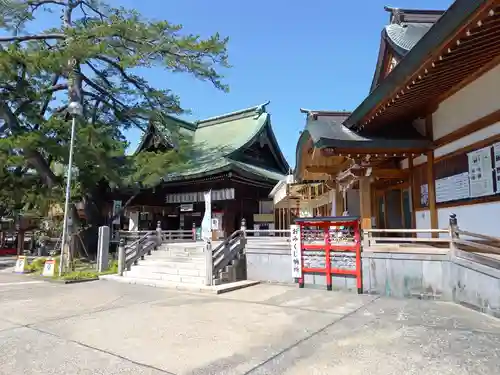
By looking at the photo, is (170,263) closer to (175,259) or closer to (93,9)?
(175,259)

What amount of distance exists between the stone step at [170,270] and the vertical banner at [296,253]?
9.40 ft

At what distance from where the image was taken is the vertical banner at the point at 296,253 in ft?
32.4

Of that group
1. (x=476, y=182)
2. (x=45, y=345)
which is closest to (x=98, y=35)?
(x=45, y=345)

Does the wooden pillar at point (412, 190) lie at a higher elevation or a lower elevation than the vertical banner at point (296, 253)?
higher

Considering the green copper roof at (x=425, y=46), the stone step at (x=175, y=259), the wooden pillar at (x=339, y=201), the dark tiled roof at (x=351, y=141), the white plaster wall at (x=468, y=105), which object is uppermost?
the green copper roof at (x=425, y=46)

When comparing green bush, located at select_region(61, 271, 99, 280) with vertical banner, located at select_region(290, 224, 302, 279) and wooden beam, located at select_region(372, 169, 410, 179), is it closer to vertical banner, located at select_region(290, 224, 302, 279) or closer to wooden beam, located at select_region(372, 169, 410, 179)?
vertical banner, located at select_region(290, 224, 302, 279)

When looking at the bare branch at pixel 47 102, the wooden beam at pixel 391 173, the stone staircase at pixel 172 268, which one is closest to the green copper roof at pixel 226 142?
the stone staircase at pixel 172 268

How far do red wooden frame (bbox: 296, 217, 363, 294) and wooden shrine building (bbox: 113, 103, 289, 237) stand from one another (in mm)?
8500

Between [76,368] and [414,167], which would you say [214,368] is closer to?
[76,368]

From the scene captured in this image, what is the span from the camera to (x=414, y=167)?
10219 millimetres

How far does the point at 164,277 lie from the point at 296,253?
4.80 meters

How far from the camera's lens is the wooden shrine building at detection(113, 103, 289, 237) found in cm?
1902

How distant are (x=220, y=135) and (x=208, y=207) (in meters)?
11.7

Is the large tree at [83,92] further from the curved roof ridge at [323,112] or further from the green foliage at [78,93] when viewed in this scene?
the curved roof ridge at [323,112]
